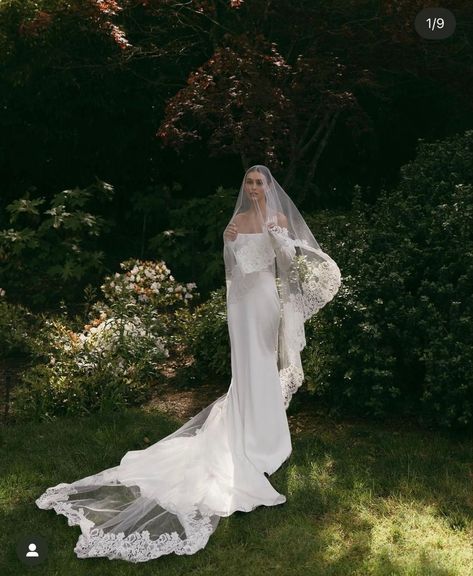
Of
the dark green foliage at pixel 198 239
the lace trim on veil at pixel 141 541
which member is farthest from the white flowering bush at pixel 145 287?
the lace trim on veil at pixel 141 541

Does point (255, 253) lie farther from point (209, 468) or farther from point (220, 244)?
point (220, 244)

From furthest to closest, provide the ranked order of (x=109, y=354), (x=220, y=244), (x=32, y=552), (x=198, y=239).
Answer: (x=198, y=239), (x=220, y=244), (x=109, y=354), (x=32, y=552)

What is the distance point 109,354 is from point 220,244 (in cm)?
308

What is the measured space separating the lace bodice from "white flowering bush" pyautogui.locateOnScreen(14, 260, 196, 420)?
1778mm

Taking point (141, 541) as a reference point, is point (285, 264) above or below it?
above

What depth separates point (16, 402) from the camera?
6977 millimetres

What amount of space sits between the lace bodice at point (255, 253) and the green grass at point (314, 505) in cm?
129

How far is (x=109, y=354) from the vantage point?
23.8 feet

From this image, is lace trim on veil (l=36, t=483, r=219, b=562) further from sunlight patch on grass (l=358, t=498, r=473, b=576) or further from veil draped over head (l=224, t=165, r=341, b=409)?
veil draped over head (l=224, t=165, r=341, b=409)

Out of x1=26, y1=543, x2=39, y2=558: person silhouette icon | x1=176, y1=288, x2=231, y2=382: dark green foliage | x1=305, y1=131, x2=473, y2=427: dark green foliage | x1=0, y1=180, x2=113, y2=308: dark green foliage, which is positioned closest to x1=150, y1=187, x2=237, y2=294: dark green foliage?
x1=0, y1=180, x2=113, y2=308: dark green foliage

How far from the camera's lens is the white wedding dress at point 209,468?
4832mm

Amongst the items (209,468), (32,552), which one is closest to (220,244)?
(209,468)

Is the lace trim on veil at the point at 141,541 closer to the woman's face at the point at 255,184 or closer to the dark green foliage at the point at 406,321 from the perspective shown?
the dark green foliage at the point at 406,321

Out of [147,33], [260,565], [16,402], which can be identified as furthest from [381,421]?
[147,33]
